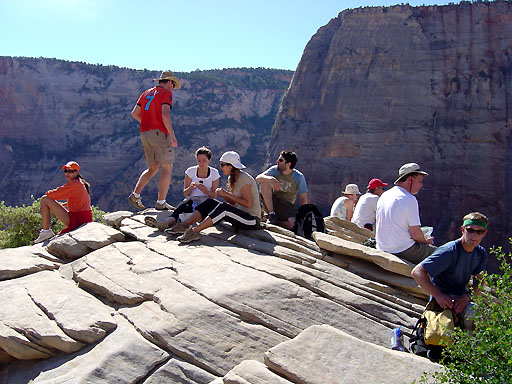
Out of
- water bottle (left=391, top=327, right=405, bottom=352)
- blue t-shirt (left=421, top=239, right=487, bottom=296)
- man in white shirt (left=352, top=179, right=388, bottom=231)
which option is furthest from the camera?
man in white shirt (left=352, top=179, right=388, bottom=231)

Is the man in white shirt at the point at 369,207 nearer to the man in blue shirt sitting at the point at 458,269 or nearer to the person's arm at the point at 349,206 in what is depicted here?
the person's arm at the point at 349,206

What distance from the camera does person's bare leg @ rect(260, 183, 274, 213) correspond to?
7.32 m

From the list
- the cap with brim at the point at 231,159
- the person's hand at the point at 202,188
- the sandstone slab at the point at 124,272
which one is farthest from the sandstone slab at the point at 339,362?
the person's hand at the point at 202,188

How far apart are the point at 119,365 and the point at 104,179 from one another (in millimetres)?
52570

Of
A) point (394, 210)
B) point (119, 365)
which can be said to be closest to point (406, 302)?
point (394, 210)

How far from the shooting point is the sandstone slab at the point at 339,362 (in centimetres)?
341

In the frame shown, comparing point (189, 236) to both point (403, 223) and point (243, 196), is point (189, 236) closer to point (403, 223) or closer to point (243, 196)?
point (243, 196)

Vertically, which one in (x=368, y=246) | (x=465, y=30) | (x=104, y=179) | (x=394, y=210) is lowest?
(x=104, y=179)

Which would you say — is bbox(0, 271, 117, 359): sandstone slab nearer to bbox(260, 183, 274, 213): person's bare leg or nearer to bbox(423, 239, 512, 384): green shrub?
bbox(423, 239, 512, 384): green shrub

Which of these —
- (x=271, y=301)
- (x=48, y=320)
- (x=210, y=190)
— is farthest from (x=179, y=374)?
(x=210, y=190)

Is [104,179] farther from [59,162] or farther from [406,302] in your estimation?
[406,302]

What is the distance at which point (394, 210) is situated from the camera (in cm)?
538

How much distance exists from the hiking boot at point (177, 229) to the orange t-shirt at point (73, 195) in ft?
5.58

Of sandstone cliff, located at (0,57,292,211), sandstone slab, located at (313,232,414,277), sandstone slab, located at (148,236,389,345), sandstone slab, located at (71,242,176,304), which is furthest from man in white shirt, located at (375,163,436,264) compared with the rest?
sandstone cliff, located at (0,57,292,211)
